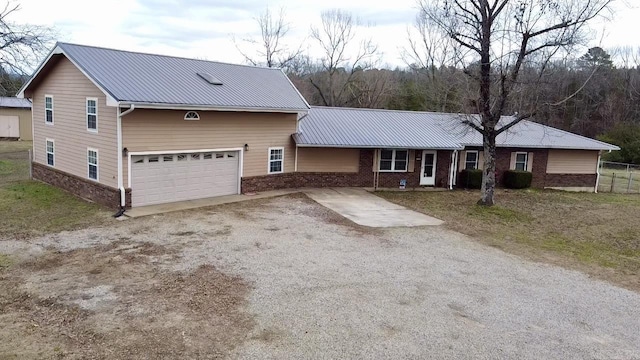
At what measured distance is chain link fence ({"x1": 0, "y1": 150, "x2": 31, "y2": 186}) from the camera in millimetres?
20812

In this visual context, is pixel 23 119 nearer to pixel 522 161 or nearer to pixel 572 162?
pixel 522 161

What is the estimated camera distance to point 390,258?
11.7 m

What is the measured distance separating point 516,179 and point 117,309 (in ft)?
72.4

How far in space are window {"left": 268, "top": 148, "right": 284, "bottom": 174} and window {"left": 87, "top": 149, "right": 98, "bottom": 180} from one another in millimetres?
6825

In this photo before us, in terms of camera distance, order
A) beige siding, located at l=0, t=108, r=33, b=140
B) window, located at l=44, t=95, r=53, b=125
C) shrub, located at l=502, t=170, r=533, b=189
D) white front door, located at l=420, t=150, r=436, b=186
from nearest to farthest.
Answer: window, located at l=44, t=95, r=53, b=125 → white front door, located at l=420, t=150, r=436, b=186 → shrub, located at l=502, t=170, r=533, b=189 → beige siding, located at l=0, t=108, r=33, b=140

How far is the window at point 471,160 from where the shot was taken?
24.8 m

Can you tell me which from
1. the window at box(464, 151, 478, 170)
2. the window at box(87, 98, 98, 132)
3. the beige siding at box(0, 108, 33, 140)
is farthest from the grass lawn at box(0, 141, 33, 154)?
the window at box(464, 151, 478, 170)

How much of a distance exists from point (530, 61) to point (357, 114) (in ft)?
30.7

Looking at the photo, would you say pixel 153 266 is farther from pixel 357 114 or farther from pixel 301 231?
pixel 357 114

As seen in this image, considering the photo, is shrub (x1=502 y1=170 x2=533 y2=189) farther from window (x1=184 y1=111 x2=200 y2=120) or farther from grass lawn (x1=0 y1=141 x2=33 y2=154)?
grass lawn (x1=0 y1=141 x2=33 y2=154)

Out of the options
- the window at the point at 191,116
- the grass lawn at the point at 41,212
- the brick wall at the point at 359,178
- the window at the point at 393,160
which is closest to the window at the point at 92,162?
the grass lawn at the point at 41,212

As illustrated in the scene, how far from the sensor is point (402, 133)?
23188 millimetres

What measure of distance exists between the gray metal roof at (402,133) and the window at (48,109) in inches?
389

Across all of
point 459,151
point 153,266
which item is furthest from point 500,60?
point 153,266
